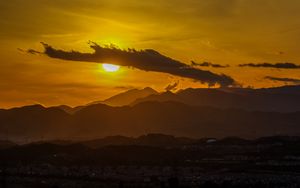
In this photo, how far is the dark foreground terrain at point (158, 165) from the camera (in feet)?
292

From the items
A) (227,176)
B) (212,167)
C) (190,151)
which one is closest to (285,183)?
(227,176)

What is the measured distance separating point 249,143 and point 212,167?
180 feet

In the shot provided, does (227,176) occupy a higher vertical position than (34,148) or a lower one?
lower

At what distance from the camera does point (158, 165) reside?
4688 inches

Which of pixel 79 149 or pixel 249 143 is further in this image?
pixel 249 143

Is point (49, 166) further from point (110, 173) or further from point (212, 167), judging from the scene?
point (212, 167)

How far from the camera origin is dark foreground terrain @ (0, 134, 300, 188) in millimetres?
89062

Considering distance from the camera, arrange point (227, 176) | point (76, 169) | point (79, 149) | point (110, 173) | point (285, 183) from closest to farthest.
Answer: point (285, 183) < point (227, 176) < point (110, 173) < point (76, 169) < point (79, 149)

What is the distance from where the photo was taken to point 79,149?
491 ft

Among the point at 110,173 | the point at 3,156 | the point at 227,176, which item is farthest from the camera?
the point at 3,156

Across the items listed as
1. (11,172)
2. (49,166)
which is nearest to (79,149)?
(49,166)

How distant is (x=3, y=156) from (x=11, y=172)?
114 ft

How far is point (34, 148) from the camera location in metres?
151

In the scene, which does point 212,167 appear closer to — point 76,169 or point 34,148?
point 76,169
